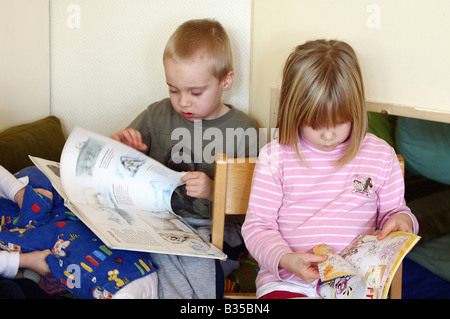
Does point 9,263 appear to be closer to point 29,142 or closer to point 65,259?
point 65,259

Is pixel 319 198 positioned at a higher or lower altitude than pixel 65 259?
Answer: higher

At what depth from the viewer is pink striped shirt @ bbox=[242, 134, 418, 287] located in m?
1.06

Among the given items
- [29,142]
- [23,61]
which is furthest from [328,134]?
[23,61]

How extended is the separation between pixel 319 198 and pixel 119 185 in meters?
0.45

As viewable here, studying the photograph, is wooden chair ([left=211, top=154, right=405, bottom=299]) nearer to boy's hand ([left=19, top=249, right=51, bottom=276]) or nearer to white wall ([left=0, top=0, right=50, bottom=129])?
boy's hand ([left=19, top=249, right=51, bottom=276])

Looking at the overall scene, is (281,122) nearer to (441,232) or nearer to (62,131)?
(441,232)

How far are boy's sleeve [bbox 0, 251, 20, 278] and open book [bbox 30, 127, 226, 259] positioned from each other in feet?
0.49

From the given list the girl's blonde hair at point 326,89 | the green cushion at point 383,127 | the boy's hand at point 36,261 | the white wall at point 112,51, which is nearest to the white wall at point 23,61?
the white wall at point 112,51

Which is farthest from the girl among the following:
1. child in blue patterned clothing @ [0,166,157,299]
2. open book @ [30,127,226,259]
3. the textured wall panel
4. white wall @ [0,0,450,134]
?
the textured wall panel

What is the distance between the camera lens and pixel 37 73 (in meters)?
1.73

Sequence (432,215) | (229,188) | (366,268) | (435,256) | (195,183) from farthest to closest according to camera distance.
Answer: (432,215) → (435,256) → (195,183) → (229,188) → (366,268)

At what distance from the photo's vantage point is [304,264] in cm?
94

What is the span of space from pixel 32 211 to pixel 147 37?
0.80 meters
